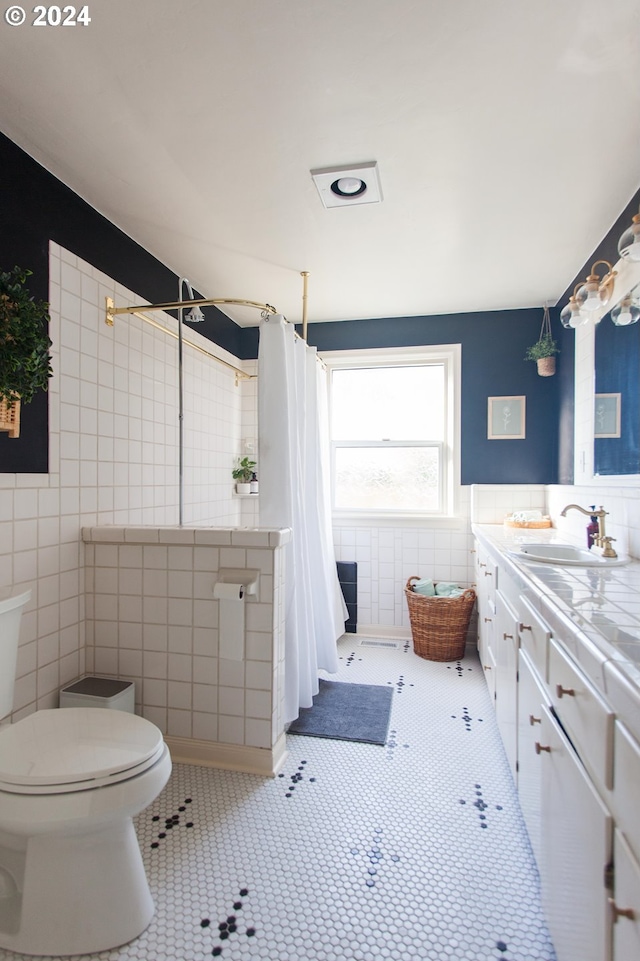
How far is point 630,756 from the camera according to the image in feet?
2.31

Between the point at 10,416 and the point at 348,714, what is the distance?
195 centimetres

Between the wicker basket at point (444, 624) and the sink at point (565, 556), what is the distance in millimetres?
905

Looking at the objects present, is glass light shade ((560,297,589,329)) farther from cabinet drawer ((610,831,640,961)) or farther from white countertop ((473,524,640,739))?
cabinet drawer ((610,831,640,961))

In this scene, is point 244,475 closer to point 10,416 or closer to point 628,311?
point 10,416

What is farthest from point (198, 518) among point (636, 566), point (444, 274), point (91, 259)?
point (636, 566)

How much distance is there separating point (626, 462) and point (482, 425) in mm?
1418

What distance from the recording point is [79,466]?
1.96m

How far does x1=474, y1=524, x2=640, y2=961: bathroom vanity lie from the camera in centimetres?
73

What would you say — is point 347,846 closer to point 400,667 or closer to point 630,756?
point 630,756

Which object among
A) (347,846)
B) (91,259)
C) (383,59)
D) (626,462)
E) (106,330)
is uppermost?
(383,59)

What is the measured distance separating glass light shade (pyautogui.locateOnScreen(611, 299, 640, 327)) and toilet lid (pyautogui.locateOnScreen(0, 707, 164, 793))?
226 cm

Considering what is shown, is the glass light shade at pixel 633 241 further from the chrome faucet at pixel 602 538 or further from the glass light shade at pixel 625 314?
the chrome faucet at pixel 602 538

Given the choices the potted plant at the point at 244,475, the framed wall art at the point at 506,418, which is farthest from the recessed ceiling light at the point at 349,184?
the potted plant at the point at 244,475

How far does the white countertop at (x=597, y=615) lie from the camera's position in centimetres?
78
